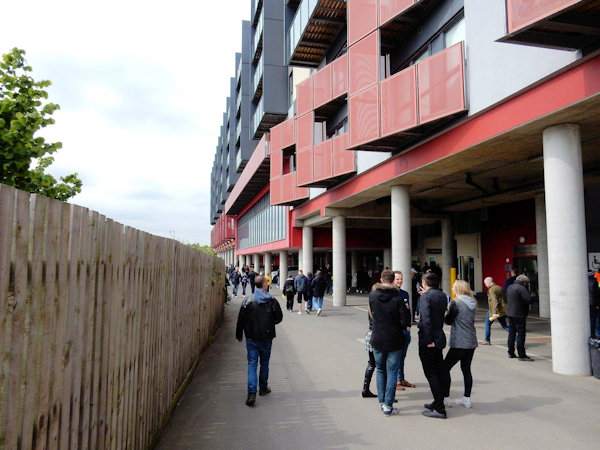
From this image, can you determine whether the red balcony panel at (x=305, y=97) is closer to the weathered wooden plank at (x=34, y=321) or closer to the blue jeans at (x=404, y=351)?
the blue jeans at (x=404, y=351)

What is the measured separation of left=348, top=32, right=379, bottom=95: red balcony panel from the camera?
14058 millimetres

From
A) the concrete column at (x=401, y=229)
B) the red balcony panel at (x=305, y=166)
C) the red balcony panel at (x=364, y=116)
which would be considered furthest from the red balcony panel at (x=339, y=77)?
the concrete column at (x=401, y=229)

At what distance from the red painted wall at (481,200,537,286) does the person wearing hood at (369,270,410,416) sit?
738 inches

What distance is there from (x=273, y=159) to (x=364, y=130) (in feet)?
50.0

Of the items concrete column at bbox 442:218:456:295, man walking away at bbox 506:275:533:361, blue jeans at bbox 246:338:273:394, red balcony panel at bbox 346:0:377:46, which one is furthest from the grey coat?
concrete column at bbox 442:218:456:295

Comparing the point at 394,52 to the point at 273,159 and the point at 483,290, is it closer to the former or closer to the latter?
the point at 273,159

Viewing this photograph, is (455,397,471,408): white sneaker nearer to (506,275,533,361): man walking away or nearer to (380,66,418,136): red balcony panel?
(506,275,533,361): man walking away

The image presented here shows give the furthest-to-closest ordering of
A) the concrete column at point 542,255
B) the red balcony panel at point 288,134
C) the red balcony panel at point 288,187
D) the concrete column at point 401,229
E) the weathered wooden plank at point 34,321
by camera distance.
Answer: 1. the red balcony panel at point 288,134
2. the red balcony panel at point 288,187
3. the concrete column at point 542,255
4. the concrete column at point 401,229
5. the weathered wooden plank at point 34,321

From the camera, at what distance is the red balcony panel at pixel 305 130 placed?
20953mm

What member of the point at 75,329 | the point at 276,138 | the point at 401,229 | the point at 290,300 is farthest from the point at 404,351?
the point at 276,138

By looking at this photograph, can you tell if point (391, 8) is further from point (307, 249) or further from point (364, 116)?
point (307, 249)

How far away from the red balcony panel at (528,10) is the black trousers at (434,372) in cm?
523

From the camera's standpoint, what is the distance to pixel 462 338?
19.2 ft

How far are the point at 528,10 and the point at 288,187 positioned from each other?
19.7 meters
